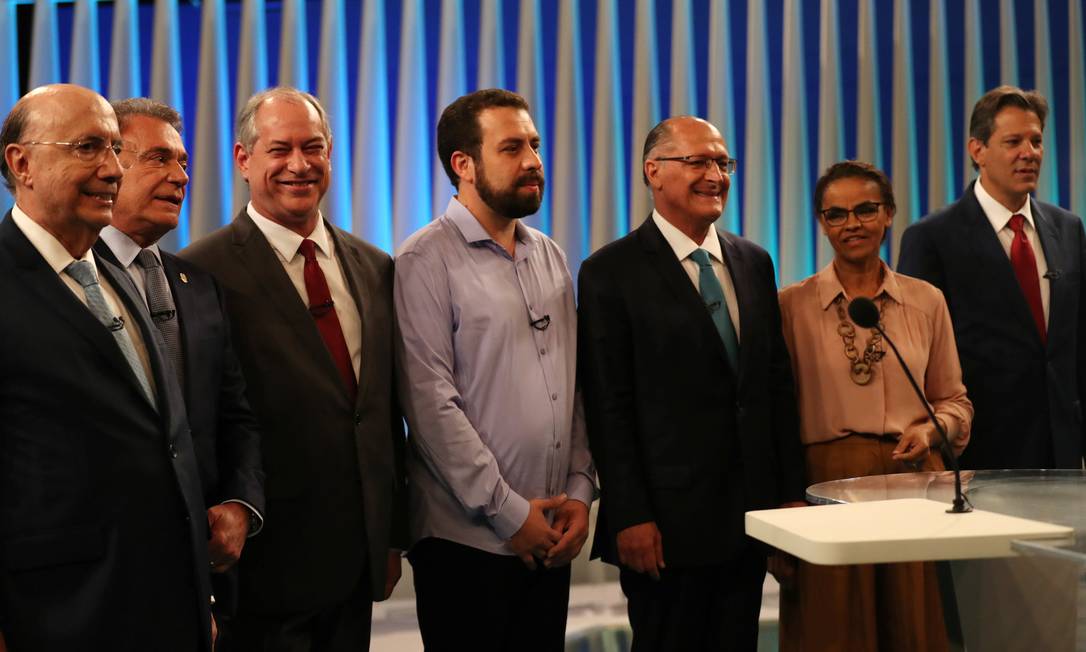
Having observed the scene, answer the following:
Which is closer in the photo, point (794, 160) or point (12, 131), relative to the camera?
point (12, 131)

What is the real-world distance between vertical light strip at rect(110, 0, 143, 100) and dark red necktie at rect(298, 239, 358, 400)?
2.64 m

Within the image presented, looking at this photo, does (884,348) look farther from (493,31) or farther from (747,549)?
(493,31)

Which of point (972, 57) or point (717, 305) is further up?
point (972, 57)

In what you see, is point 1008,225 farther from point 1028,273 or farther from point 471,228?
point 471,228

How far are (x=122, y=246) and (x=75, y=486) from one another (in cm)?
64

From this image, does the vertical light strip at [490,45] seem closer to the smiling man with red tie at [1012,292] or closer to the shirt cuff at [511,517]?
the smiling man with red tie at [1012,292]

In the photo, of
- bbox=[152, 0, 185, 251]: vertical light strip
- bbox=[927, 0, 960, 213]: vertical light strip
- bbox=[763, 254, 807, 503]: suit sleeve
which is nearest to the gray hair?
bbox=[763, 254, 807, 503]: suit sleeve

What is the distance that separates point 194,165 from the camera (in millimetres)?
4762

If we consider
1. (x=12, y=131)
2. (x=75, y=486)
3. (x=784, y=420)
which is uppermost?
(x=12, y=131)

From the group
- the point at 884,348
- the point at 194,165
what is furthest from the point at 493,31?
the point at 884,348

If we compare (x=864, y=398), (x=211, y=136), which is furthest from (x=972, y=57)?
(x=211, y=136)

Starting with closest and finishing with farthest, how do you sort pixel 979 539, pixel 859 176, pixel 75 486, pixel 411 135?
pixel 979 539 < pixel 75 486 < pixel 859 176 < pixel 411 135

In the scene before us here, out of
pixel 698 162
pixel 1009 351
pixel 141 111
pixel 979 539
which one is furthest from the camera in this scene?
pixel 1009 351

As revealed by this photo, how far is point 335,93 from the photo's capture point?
474 cm
